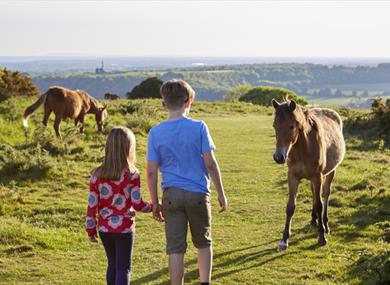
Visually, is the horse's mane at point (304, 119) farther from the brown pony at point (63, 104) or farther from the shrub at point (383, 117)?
the shrub at point (383, 117)

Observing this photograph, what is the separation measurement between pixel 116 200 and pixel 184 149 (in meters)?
0.76


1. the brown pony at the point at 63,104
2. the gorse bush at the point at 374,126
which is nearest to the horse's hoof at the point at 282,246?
the brown pony at the point at 63,104

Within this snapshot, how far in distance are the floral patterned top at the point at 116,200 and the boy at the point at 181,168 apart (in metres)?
0.21

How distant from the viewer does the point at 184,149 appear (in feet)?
15.0

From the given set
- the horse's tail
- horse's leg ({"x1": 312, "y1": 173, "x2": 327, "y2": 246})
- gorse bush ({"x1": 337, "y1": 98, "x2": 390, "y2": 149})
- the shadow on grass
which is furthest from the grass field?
gorse bush ({"x1": 337, "y1": 98, "x2": 390, "y2": 149})

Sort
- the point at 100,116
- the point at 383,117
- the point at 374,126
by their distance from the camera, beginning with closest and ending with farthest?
the point at 100,116 → the point at 383,117 → the point at 374,126

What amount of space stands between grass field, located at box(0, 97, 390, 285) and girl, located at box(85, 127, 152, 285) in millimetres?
1315

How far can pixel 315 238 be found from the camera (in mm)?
7402

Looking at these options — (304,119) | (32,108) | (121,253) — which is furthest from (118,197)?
(32,108)

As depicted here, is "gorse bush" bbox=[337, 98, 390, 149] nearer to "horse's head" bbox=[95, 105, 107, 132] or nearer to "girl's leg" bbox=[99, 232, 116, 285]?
"horse's head" bbox=[95, 105, 107, 132]

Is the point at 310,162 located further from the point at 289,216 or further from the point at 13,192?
the point at 13,192

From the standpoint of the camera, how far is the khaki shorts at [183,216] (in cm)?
457

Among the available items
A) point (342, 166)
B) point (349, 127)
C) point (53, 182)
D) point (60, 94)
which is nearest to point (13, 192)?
point (53, 182)

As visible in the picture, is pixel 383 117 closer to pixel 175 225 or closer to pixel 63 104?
pixel 63 104
